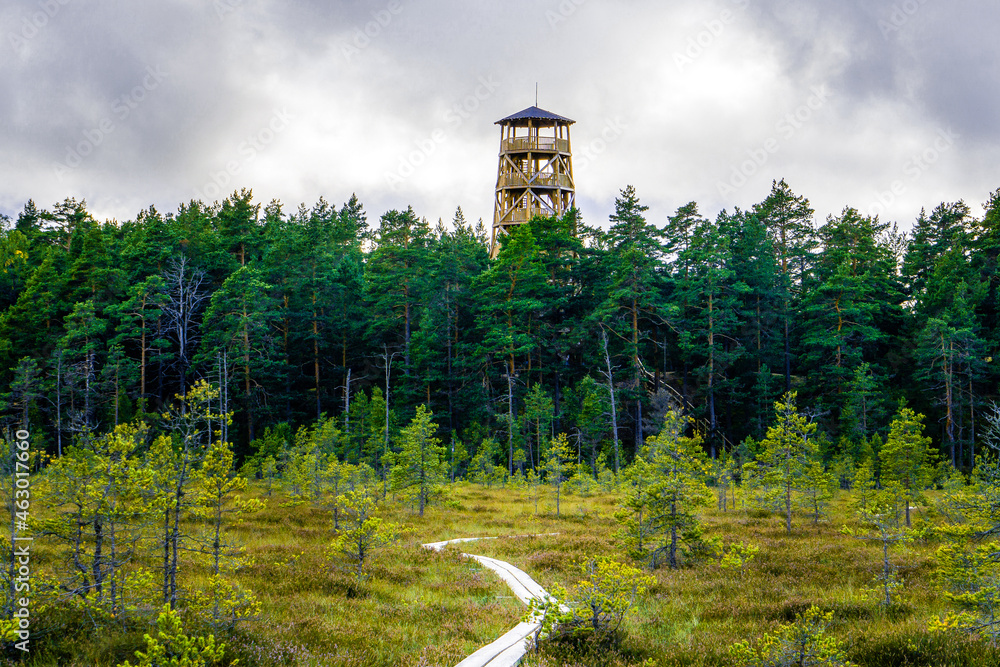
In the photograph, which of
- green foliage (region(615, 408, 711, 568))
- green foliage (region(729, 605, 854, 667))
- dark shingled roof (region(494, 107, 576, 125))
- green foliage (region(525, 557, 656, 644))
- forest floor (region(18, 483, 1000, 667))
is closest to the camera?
green foliage (region(729, 605, 854, 667))

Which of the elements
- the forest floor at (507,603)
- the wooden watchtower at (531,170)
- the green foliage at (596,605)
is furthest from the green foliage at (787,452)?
the wooden watchtower at (531,170)

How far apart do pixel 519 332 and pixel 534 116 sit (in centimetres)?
1886

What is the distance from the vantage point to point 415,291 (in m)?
47.8

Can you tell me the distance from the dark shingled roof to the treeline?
947 cm

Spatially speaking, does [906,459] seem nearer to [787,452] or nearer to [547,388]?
[787,452]

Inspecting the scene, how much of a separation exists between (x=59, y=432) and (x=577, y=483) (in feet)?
100

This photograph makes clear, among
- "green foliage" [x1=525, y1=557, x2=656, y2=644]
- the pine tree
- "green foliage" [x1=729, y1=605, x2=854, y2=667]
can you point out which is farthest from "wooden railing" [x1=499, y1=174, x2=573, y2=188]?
"green foliage" [x1=729, y1=605, x2=854, y2=667]

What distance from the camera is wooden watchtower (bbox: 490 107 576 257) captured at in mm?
52531

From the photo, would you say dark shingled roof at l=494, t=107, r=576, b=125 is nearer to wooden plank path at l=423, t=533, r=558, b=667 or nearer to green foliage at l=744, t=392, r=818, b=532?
green foliage at l=744, t=392, r=818, b=532

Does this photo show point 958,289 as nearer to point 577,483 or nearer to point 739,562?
A: point 577,483

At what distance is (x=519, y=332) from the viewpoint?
145 feet

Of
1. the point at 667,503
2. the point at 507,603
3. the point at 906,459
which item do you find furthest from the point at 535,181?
the point at 507,603

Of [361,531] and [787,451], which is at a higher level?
[787,451]

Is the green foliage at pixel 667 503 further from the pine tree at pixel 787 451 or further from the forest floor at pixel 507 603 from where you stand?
the pine tree at pixel 787 451
